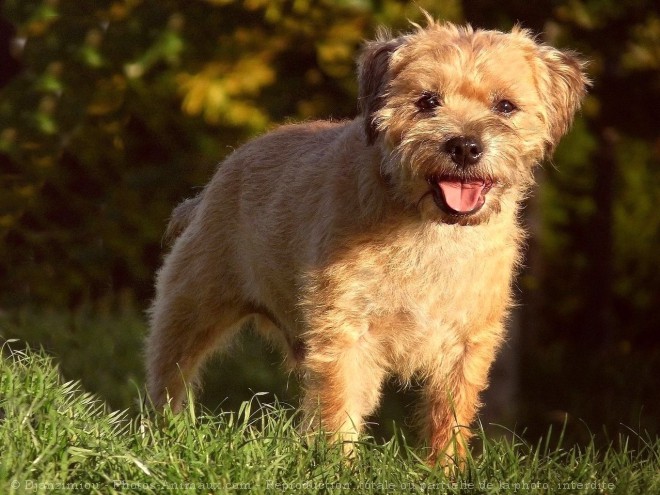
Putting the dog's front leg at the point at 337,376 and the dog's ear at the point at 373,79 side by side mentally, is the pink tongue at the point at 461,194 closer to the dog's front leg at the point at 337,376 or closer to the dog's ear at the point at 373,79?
the dog's ear at the point at 373,79

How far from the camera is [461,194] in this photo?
488 cm

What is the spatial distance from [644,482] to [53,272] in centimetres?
741

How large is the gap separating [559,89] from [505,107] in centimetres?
35

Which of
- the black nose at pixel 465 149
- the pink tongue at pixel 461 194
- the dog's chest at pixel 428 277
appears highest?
the black nose at pixel 465 149

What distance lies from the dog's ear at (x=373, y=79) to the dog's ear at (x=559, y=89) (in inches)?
24.7

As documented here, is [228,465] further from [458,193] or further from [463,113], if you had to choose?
[463,113]

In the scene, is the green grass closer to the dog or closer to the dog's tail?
the dog

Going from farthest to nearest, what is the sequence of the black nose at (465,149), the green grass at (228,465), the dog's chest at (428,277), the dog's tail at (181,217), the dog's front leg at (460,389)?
the dog's tail at (181,217) < the dog's front leg at (460,389) < the dog's chest at (428,277) < the black nose at (465,149) < the green grass at (228,465)

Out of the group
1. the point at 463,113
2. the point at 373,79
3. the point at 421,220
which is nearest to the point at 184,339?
the point at 421,220

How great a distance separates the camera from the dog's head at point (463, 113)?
480 centimetres

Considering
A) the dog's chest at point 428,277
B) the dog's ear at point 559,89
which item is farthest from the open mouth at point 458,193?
the dog's ear at point 559,89

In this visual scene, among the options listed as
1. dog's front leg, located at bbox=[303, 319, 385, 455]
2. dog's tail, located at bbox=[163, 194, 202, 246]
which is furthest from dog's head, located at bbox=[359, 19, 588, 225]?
dog's tail, located at bbox=[163, 194, 202, 246]

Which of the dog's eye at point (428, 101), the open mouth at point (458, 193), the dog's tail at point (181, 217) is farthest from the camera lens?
the dog's tail at point (181, 217)

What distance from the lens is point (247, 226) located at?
607cm
